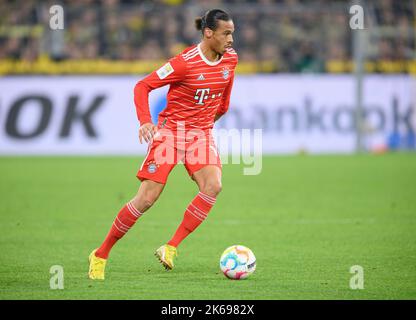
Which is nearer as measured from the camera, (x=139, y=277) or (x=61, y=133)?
(x=139, y=277)

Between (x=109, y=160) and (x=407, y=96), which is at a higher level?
(x=407, y=96)

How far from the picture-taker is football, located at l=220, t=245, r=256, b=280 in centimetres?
745

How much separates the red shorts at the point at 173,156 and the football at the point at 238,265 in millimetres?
832

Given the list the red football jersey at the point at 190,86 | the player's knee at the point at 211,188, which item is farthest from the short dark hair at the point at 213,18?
the player's knee at the point at 211,188

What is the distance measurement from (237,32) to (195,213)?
1541 centimetres

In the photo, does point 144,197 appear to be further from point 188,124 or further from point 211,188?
point 188,124

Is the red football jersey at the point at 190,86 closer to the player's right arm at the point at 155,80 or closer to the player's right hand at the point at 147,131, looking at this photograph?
the player's right arm at the point at 155,80

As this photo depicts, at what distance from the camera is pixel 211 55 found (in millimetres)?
7953

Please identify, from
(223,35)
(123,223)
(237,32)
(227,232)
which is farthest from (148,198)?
(237,32)

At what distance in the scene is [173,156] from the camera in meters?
7.91

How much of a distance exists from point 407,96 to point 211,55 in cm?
1464

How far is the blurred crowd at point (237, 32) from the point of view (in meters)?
22.5
